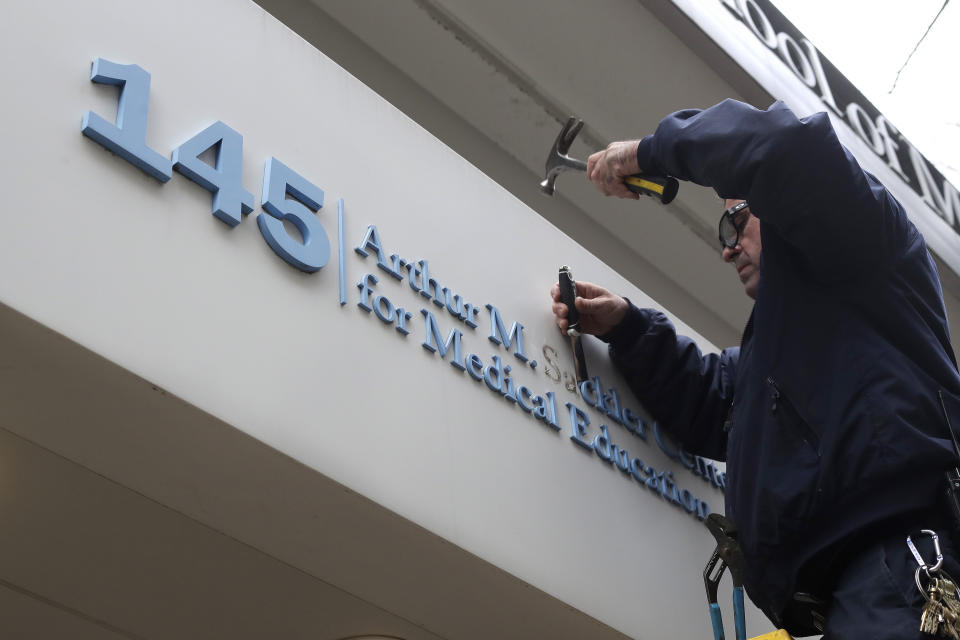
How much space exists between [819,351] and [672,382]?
714 millimetres

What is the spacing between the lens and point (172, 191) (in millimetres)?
2074

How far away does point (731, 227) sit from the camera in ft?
9.42

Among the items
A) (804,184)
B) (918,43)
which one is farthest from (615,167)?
(918,43)

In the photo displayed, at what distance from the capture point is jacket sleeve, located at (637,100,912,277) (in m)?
2.21

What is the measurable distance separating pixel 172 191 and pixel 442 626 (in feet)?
3.47

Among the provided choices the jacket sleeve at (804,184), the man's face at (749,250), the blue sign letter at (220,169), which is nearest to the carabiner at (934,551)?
the jacket sleeve at (804,184)

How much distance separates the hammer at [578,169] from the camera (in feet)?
8.57

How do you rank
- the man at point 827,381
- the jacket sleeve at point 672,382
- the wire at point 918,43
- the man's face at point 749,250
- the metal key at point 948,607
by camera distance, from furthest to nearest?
the wire at point 918,43
the jacket sleeve at point 672,382
the man's face at point 749,250
the man at point 827,381
the metal key at point 948,607

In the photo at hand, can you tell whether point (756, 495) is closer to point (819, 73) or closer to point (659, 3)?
point (659, 3)

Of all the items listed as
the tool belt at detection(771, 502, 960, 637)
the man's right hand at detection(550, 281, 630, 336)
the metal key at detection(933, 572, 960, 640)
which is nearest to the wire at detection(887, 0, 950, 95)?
the man's right hand at detection(550, 281, 630, 336)

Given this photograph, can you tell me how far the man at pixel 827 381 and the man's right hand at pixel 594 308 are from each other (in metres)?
0.47

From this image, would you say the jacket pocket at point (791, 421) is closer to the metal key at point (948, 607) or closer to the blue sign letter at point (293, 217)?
the metal key at point (948, 607)

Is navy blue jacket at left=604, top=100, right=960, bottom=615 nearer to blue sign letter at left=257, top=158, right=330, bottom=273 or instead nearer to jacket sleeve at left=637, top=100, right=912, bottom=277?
jacket sleeve at left=637, top=100, right=912, bottom=277

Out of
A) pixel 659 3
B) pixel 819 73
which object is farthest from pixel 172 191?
pixel 819 73
